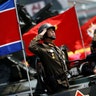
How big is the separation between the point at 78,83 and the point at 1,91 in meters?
1.15

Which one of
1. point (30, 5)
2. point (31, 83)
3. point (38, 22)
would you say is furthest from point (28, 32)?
point (30, 5)

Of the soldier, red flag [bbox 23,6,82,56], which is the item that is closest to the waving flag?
the soldier

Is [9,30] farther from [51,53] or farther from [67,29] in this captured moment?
[67,29]

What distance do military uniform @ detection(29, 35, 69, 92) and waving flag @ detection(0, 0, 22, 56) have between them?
73cm

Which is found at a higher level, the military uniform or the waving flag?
the waving flag

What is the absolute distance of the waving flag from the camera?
22.2 ft

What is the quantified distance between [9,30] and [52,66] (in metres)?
1.13

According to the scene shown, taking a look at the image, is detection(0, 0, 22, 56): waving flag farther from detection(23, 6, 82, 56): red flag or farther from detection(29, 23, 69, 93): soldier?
detection(23, 6, 82, 56): red flag

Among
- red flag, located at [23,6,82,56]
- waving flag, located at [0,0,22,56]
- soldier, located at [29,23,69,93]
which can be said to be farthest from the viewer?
red flag, located at [23,6,82,56]

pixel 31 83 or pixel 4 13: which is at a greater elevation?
pixel 4 13

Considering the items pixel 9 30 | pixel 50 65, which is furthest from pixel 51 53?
pixel 9 30

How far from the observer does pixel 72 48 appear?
11.3 m

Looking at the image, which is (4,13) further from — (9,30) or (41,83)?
(41,83)

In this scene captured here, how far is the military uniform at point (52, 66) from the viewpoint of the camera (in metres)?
6.06
